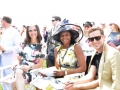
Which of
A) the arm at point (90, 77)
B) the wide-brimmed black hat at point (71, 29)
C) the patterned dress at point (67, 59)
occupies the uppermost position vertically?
the wide-brimmed black hat at point (71, 29)

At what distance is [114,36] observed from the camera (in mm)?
5359

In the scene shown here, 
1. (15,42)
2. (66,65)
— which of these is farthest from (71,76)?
(15,42)

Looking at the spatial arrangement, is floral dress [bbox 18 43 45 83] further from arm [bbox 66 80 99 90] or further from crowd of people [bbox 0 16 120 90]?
arm [bbox 66 80 99 90]

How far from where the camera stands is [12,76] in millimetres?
4246

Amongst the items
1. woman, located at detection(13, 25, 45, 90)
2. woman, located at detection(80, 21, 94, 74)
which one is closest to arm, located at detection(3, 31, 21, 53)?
woman, located at detection(13, 25, 45, 90)

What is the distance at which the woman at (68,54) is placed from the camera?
3.50 meters

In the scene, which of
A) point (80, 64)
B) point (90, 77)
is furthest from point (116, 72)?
point (80, 64)

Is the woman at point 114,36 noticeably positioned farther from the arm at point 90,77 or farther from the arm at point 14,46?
the arm at point 90,77

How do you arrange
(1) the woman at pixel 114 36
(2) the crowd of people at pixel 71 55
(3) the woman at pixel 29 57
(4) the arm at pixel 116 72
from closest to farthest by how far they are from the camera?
1. (4) the arm at pixel 116 72
2. (2) the crowd of people at pixel 71 55
3. (3) the woman at pixel 29 57
4. (1) the woman at pixel 114 36

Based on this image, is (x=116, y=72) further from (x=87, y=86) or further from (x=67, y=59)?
(x=67, y=59)

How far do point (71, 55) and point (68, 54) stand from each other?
0.05 m

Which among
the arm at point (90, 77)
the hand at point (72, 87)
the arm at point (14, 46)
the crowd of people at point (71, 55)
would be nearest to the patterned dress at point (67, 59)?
the crowd of people at point (71, 55)

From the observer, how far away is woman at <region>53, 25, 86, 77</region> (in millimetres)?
3500

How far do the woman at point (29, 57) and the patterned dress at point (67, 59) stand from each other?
73cm
